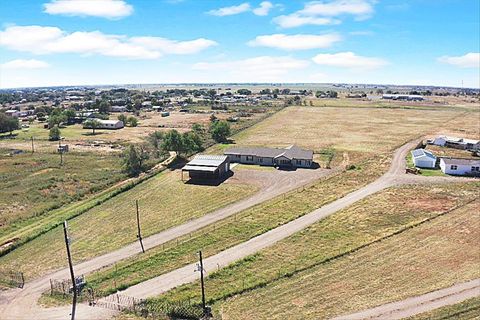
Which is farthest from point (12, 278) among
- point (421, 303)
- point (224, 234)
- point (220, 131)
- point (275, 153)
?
point (220, 131)

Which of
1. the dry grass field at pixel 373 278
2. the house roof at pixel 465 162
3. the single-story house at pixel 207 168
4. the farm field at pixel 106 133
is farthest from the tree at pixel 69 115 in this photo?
the dry grass field at pixel 373 278

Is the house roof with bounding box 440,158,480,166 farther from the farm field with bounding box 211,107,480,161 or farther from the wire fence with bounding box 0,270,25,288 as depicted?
the wire fence with bounding box 0,270,25,288

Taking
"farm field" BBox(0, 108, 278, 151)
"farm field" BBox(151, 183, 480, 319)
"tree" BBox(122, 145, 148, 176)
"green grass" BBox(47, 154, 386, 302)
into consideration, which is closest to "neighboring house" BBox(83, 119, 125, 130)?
"farm field" BBox(0, 108, 278, 151)

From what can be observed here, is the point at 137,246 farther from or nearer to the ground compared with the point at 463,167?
nearer to the ground

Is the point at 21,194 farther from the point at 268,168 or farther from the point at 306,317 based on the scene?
the point at 306,317

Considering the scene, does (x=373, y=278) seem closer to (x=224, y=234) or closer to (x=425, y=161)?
(x=224, y=234)
